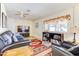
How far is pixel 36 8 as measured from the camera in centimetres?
215

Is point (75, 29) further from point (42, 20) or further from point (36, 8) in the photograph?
point (36, 8)

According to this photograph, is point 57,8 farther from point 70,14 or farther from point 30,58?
point 30,58

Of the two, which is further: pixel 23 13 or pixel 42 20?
pixel 42 20

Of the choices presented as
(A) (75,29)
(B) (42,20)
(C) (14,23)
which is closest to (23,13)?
(C) (14,23)

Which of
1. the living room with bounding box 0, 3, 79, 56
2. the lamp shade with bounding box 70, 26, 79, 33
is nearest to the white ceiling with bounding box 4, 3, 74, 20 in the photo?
the living room with bounding box 0, 3, 79, 56

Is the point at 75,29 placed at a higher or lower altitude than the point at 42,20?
lower

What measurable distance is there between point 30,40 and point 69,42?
69 cm

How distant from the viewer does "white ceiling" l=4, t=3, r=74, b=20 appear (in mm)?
Result: 2092

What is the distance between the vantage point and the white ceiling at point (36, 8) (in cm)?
209

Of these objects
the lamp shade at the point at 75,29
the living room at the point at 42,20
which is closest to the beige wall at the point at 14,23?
the living room at the point at 42,20

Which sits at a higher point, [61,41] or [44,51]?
[61,41]

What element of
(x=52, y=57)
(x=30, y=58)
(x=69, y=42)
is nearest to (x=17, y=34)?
(x=30, y=58)

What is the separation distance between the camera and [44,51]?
2.15 metres

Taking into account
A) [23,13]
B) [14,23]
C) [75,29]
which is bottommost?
[75,29]
